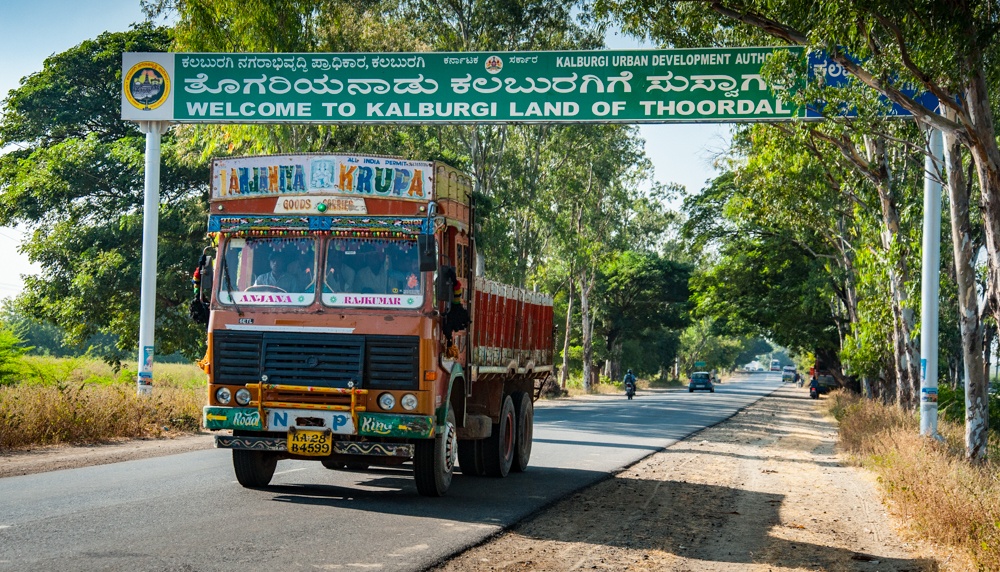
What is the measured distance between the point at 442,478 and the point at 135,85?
12.2 meters

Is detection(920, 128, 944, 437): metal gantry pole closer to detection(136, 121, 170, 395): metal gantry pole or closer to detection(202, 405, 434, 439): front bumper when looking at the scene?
detection(202, 405, 434, 439): front bumper

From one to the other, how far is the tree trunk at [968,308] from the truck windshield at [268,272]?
9.06 meters

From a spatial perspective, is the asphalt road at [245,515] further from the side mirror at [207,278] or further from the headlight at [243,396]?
the side mirror at [207,278]

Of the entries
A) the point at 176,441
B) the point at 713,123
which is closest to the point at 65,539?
the point at 176,441

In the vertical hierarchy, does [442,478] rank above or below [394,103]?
below

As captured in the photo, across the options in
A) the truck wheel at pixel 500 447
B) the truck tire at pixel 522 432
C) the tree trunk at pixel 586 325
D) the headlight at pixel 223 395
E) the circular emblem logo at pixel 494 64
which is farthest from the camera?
the tree trunk at pixel 586 325

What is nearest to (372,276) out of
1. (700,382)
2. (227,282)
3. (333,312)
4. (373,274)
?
(373,274)

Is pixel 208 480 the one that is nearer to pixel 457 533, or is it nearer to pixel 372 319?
pixel 372 319

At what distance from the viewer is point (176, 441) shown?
19.2 meters

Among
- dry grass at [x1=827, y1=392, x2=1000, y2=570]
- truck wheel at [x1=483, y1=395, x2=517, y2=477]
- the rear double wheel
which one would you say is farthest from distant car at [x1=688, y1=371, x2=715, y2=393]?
truck wheel at [x1=483, y1=395, x2=517, y2=477]

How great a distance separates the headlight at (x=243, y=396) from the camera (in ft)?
35.8

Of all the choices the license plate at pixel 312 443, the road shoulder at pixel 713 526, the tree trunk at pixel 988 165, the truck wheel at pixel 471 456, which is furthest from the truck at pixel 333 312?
the tree trunk at pixel 988 165

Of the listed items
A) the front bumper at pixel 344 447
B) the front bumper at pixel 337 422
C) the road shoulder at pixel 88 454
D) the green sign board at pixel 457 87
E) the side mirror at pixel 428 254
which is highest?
the green sign board at pixel 457 87

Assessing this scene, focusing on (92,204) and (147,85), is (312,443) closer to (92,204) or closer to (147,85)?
(147,85)
